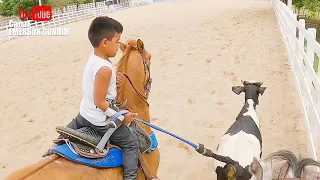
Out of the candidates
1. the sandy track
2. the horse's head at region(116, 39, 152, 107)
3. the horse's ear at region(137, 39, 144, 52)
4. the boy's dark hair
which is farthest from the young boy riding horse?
the sandy track

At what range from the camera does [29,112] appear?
9055 millimetres

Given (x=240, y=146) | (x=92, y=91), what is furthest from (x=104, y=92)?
(x=240, y=146)

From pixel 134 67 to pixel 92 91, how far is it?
0.63 metres

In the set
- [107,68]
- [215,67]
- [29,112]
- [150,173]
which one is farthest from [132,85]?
[215,67]

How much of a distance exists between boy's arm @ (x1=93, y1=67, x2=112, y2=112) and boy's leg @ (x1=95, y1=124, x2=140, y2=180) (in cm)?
37

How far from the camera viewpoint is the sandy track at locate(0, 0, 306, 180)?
648 centimetres

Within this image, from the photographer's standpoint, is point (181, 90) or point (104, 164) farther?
point (181, 90)

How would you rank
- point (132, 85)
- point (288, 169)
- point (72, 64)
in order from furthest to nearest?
1. point (72, 64)
2. point (132, 85)
3. point (288, 169)

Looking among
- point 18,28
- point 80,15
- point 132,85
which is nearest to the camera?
point 132,85

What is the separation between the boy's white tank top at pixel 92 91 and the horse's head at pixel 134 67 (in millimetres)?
381

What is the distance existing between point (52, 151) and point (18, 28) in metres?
21.7

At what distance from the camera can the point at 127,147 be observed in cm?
322

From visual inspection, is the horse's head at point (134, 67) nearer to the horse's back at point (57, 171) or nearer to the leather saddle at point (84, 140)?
the leather saddle at point (84, 140)

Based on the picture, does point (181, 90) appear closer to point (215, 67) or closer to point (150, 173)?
point (215, 67)
